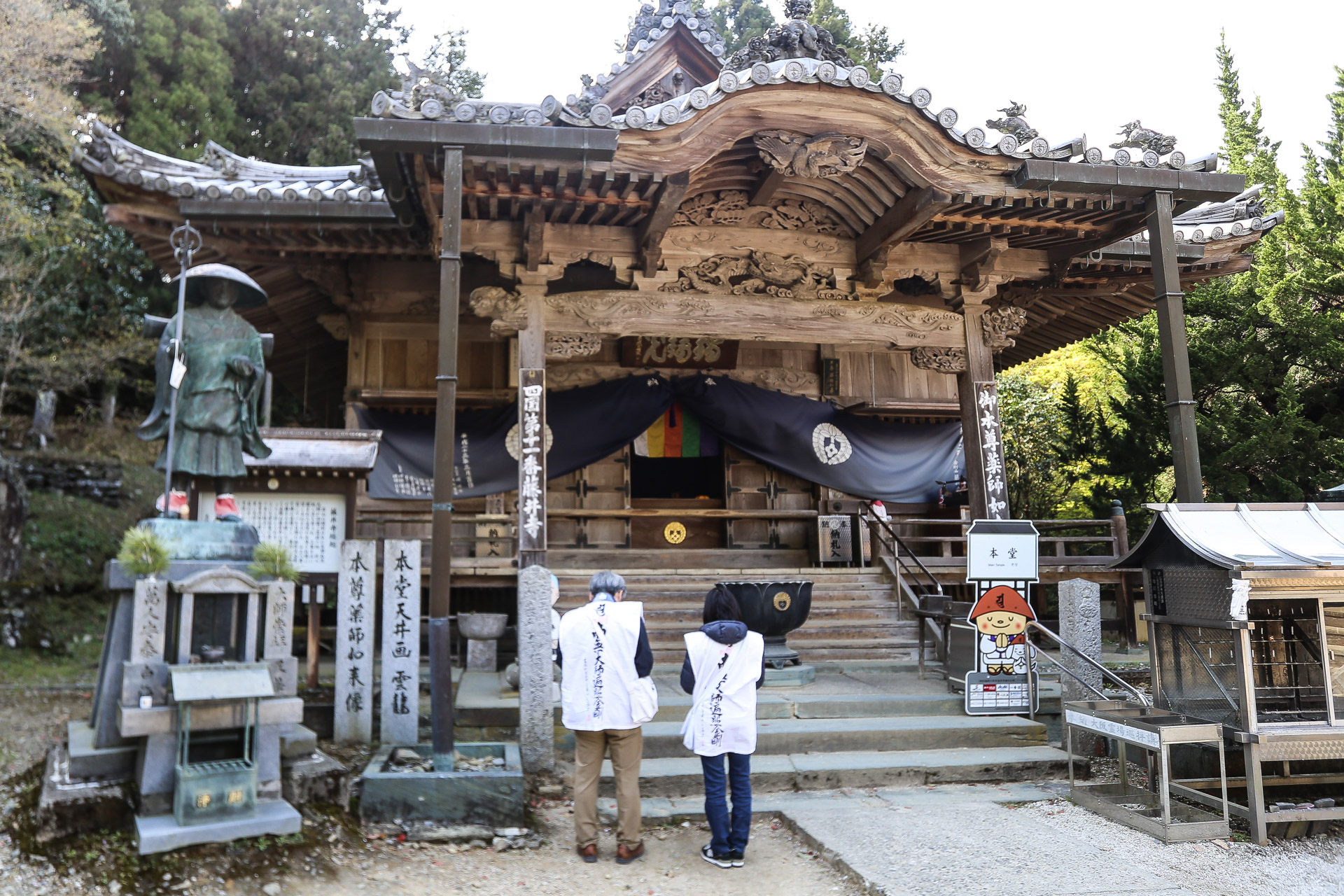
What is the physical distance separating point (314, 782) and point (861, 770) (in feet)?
11.5

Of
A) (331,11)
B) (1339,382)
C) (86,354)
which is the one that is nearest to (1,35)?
(86,354)

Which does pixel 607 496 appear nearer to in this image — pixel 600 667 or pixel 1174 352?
pixel 1174 352

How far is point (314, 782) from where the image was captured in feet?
16.1

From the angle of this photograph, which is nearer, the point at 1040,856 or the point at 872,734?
the point at 1040,856

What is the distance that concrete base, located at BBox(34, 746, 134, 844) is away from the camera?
4.25 meters

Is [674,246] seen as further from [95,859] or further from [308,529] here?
[95,859]

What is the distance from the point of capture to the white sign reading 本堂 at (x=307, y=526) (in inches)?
294

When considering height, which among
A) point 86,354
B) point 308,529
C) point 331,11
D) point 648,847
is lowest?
point 648,847

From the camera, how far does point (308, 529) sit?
296 inches

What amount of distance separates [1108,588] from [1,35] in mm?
17318

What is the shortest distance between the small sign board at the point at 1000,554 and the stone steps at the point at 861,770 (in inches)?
52.7

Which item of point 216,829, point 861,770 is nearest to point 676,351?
point 861,770

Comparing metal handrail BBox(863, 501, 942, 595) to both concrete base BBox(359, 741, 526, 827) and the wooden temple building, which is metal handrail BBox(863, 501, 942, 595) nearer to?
the wooden temple building

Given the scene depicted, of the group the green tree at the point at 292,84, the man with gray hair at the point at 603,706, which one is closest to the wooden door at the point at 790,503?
the man with gray hair at the point at 603,706
